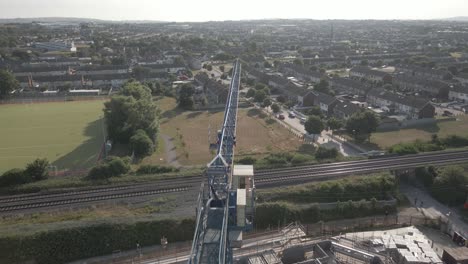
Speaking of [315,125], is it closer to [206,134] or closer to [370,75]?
[206,134]

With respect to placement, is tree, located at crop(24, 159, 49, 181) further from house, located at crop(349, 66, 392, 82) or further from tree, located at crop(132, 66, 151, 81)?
house, located at crop(349, 66, 392, 82)

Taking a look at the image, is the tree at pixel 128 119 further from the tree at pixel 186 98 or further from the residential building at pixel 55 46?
the residential building at pixel 55 46

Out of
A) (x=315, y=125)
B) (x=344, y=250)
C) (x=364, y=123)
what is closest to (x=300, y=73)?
(x=315, y=125)

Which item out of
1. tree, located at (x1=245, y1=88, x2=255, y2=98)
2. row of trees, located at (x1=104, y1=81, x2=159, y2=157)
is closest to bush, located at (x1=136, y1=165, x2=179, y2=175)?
row of trees, located at (x1=104, y1=81, x2=159, y2=157)

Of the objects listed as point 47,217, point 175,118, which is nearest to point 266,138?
point 175,118

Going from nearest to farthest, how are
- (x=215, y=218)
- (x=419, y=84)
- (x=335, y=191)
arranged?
(x=215, y=218), (x=335, y=191), (x=419, y=84)

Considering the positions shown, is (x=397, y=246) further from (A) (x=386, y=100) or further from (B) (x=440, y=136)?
(A) (x=386, y=100)

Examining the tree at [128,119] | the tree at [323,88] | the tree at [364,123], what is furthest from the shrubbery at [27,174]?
the tree at [323,88]
